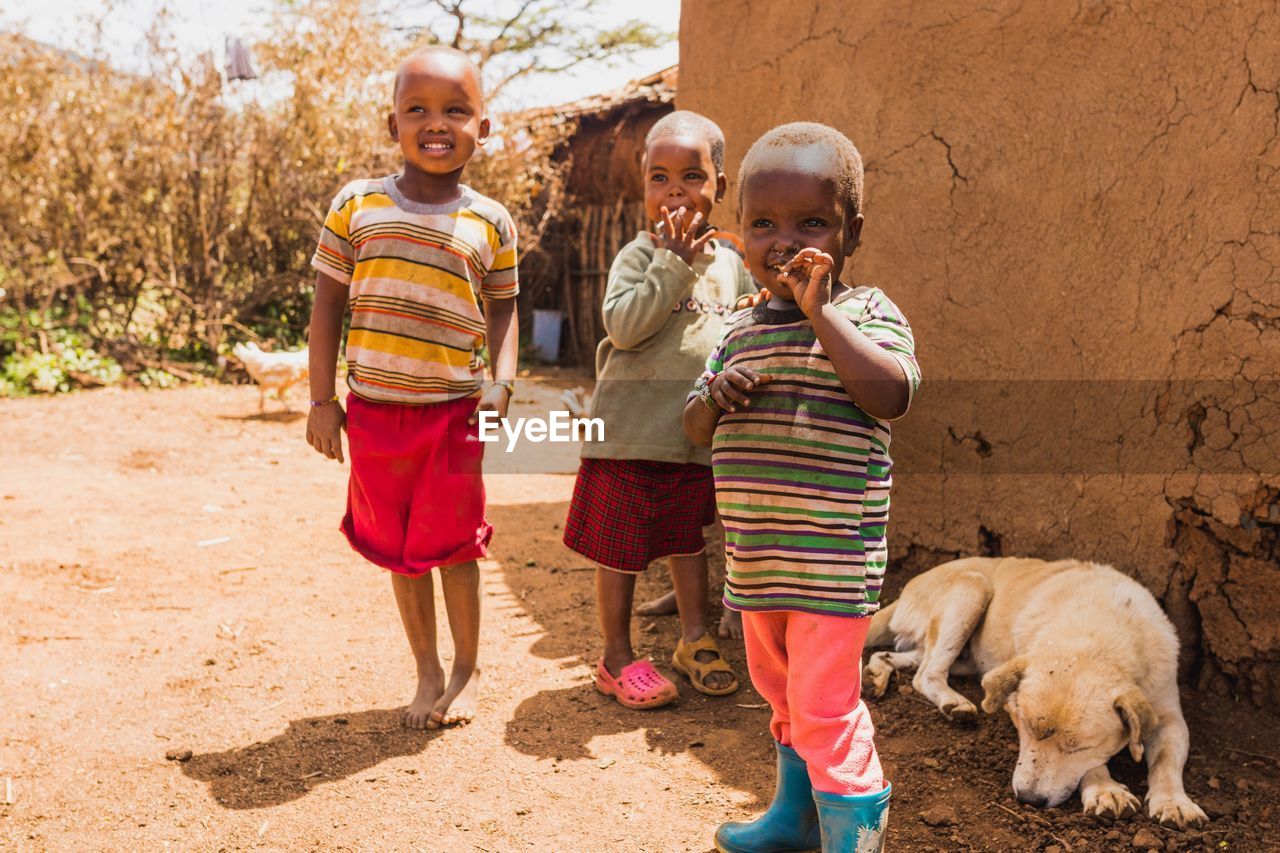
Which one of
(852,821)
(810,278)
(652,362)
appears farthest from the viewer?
(652,362)

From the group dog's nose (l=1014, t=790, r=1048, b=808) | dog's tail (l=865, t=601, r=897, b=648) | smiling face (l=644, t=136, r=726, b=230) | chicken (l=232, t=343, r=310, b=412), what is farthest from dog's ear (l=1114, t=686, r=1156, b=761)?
chicken (l=232, t=343, r=310, b=412)

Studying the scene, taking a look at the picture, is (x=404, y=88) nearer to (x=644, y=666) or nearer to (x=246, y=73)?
(x=644, y=666)

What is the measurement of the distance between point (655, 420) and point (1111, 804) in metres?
1.64

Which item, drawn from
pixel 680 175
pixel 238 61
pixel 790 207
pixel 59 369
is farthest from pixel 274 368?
pixel 790 207

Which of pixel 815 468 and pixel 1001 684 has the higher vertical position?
pixel 815 468

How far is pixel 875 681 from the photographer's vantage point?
11.2ft

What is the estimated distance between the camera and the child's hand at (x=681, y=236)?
115 inches

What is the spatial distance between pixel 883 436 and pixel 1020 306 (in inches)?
66.9

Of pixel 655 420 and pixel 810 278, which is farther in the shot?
pixel 655 420

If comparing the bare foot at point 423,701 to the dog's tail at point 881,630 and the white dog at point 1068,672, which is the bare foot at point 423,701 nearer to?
the white dog at point 1068,672

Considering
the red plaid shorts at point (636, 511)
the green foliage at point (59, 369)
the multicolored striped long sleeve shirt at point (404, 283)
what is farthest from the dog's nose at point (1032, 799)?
the green foliage at point (59, 369)

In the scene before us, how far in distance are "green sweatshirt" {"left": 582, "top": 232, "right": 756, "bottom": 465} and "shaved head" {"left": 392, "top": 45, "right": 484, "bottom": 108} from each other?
2.27ft

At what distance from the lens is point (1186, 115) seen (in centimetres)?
303

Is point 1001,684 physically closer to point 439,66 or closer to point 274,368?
point 439,66
